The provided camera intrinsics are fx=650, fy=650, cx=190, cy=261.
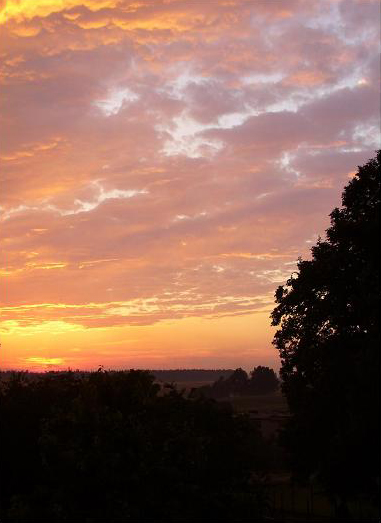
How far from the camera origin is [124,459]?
2734 cm

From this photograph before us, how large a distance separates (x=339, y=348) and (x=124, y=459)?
1552 centimetres

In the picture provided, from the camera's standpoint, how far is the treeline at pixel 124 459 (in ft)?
87.0

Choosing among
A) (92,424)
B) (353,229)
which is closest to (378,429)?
(353,229)

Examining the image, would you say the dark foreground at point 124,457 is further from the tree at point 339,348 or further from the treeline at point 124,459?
the tree at point 339,348

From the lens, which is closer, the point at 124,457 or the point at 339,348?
the point at 124,457

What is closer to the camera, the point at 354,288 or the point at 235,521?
the point at 235,521

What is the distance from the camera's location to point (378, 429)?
32188 millimetres

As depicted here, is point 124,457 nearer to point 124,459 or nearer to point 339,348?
point 124,459

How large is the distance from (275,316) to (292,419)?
22.1ft

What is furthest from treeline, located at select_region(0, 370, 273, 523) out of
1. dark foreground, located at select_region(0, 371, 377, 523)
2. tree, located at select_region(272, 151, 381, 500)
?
tree, located at select_region(272, 151, 381, 500)

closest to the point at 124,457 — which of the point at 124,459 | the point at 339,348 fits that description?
the point at 124,459

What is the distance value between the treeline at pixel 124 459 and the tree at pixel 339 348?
225 inches

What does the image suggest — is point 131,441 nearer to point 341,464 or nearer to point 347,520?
point 341,464

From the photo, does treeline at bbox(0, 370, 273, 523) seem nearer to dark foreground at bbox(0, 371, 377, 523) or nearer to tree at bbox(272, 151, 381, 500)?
dark foreground at bbox(0, 371, 377, 523)
